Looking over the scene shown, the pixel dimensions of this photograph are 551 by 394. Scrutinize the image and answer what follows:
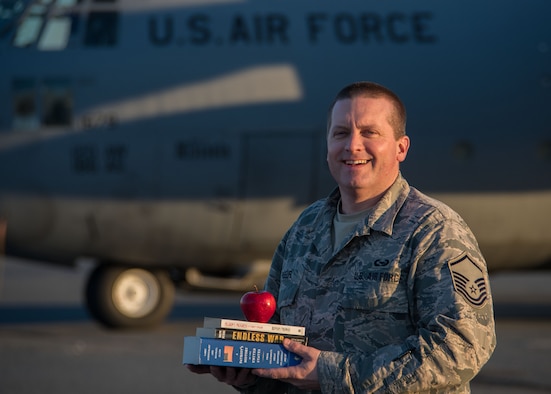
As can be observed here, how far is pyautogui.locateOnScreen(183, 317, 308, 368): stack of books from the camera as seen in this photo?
323 cm

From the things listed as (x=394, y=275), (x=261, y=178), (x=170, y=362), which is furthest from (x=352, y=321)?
(x=261, y=178)

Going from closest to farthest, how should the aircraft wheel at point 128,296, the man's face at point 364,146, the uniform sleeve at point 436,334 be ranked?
the uniform sleeve at point 436,334
the man's face at point 364,146
the aircraft wheel at point 128,296

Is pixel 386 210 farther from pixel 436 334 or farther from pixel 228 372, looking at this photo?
pixel 228 372

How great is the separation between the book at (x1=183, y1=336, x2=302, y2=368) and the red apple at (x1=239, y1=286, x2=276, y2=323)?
8.7 inches

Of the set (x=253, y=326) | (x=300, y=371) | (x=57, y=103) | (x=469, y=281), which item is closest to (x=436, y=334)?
(x=469, y=281)

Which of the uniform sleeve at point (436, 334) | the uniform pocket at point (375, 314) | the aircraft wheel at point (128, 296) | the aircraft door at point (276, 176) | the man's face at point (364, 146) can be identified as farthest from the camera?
the aircraft wheel at point (128, 296)

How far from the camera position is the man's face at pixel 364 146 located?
11.3ft

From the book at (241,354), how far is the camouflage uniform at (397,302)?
4.4 inches

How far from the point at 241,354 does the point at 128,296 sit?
33.0 ft

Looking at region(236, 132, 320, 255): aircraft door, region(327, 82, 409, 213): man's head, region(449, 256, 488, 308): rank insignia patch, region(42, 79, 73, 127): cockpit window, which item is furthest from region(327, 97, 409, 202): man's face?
region(42, 79, 73, 127): cockpit window

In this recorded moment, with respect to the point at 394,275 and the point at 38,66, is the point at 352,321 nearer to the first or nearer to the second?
the point at 394,275

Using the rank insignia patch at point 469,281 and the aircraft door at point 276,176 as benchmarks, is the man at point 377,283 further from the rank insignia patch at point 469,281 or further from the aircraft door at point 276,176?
the aircraft door at point 276,176

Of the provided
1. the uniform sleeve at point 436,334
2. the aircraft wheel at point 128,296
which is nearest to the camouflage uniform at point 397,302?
the uniform sleeve at point 436,334

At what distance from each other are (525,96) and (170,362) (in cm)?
480
